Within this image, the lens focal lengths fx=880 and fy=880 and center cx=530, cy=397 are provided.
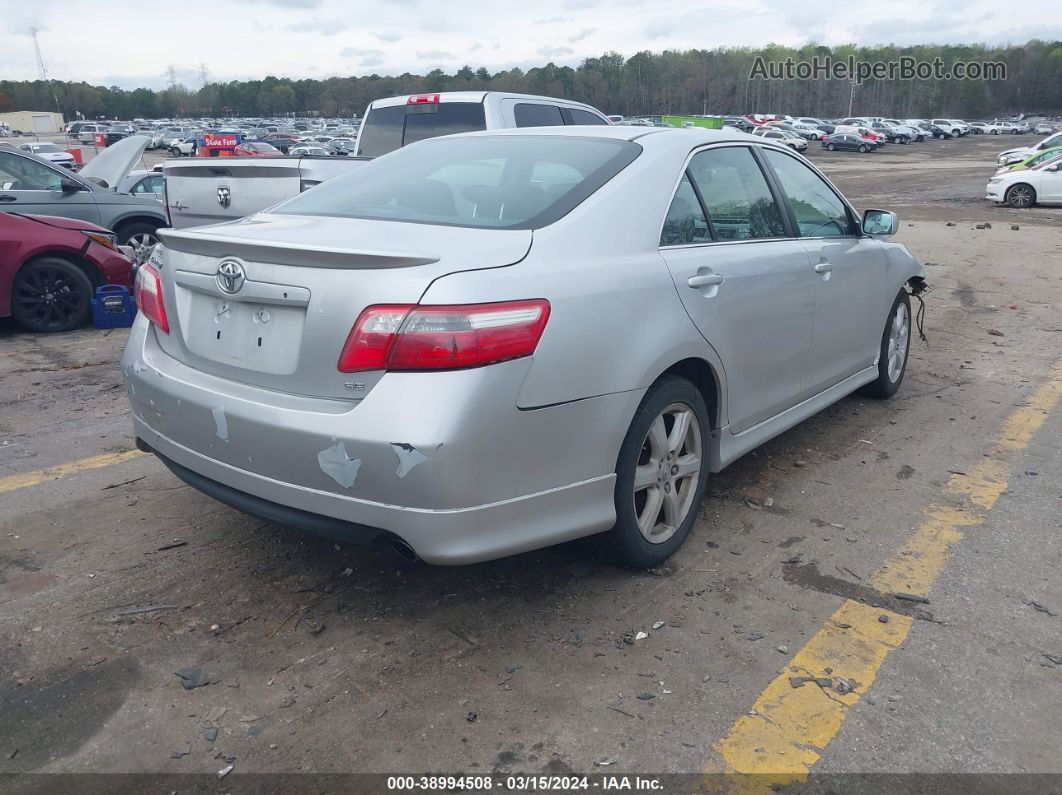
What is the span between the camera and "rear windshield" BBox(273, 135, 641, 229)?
3129mm

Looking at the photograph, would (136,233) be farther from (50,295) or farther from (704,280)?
(704,280)

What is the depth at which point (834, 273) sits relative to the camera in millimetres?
4457

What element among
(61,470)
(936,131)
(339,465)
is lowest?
(61,470)

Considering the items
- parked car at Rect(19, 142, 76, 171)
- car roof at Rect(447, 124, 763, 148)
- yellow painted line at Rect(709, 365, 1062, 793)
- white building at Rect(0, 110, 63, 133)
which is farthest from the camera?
white building at Rect(0, 110, 63, 133)

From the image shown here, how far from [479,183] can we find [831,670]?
2.15m

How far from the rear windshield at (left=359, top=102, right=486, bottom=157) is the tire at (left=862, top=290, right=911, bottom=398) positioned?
12.9 feet

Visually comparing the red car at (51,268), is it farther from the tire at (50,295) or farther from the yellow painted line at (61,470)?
the yellow painted line at (61,470)

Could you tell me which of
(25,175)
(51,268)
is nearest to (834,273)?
(51,268)

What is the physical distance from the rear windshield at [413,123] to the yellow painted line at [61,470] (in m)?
4.26

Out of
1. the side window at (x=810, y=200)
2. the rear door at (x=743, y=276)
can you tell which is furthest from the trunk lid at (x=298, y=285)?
the side window at (x=810, y=200)

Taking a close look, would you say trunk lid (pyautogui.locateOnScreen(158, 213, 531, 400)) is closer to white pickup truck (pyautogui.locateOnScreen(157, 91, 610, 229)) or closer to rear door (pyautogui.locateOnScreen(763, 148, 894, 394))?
→ rear door (pyautogui.locateOnScreen(763, 148, 894, 394))

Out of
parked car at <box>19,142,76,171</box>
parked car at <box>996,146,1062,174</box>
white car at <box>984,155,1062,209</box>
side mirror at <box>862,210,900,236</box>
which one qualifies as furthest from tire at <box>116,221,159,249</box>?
parked car at <box>19,142,76,171</box>

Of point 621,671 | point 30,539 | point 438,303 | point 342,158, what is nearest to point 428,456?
point 438,303

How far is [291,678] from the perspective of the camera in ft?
8.87
